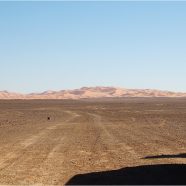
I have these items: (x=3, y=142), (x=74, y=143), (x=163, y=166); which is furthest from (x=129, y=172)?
(x=3, y=142)

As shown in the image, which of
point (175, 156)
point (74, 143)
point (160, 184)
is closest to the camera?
point (160, 184)

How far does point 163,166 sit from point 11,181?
4496 mm

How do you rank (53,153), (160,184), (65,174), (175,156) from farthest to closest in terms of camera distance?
(53,153), (175,156), (65,174), (160,184)

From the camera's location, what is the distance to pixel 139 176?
12.8 m

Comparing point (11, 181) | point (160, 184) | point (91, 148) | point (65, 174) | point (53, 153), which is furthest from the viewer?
point (91, 148)

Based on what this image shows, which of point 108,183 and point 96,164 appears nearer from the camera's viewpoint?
point 108,183

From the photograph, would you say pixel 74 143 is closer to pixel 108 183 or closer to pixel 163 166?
pixel 163 166

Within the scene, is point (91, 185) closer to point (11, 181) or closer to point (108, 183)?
point (108, 183)

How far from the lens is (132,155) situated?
57.8 ft

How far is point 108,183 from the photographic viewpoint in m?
12.0

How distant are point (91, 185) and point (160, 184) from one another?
1.60 m

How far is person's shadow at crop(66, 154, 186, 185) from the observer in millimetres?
12008

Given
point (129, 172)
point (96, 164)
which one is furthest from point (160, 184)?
point (96, 164)

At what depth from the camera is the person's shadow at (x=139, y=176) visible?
39.4 ft
